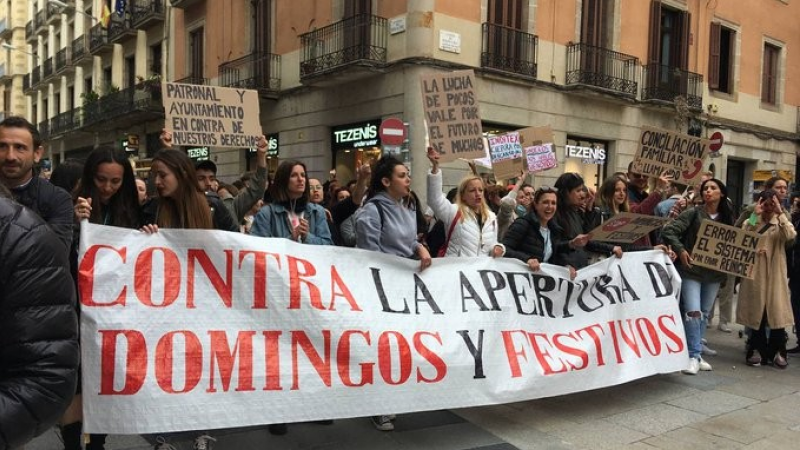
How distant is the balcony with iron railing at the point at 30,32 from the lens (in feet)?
125

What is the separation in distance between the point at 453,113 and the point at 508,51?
9439 mm

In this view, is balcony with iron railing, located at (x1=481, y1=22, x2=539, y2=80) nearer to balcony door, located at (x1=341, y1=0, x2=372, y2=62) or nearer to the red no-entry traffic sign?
balcony door, located at (x1=341, y1=0, x2=372, y2=62)

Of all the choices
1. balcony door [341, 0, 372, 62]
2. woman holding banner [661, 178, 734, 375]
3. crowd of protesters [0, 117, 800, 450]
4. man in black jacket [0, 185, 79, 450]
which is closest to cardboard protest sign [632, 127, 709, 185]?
crowd of protesters [0, 117, 800, 450]

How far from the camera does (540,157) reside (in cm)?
891

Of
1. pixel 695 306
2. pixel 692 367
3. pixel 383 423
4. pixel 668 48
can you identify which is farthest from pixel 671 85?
pixel 383 423

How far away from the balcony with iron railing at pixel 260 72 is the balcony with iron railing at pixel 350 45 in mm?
2160

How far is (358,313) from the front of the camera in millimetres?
3715

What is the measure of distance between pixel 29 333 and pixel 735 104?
22.6 m

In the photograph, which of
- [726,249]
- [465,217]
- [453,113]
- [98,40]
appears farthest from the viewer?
[98,40]

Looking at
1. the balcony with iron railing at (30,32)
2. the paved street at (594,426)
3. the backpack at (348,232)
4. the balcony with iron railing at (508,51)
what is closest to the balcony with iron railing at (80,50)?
the balcony with iron railing at (30,32)

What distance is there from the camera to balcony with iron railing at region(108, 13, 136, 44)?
24984mm

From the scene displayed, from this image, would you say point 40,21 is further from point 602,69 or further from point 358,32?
point 602,69

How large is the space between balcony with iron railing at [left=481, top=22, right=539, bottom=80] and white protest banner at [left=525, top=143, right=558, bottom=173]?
544 cm

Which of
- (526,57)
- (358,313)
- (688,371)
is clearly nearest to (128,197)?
(358,313)
